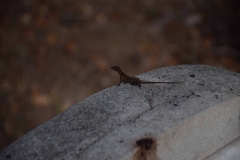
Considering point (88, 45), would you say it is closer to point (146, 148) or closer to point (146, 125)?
point (146, 125)

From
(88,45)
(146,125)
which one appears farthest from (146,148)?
(88,45)

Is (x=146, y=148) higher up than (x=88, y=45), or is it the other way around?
(x=88, y=45)

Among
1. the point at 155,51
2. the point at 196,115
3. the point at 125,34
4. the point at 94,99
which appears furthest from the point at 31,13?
the point at 196,115

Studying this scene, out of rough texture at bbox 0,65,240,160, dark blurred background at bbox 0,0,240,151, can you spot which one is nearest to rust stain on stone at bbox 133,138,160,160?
rough texture at bbox 0,65,240,160

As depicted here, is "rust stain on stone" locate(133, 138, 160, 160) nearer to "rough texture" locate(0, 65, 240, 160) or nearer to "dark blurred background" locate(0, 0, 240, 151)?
"rough texture" locate(0, 65, 240, 160)

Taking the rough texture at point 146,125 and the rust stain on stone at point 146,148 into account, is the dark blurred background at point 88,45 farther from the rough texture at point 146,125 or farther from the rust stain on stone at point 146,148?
the rust stain on stone at point 146,148

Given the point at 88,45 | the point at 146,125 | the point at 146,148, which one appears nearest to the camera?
the point at 146,148
